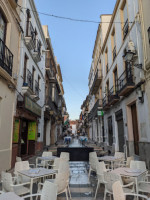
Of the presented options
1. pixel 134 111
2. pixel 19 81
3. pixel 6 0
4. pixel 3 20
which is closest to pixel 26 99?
pixel 19 81

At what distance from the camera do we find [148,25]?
802 cm

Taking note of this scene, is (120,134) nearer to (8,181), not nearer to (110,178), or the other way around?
(110,178)

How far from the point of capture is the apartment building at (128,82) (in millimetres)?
8445

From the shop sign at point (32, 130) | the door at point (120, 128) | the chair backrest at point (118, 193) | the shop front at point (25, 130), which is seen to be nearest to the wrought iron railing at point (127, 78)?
the door at point (120, 128)

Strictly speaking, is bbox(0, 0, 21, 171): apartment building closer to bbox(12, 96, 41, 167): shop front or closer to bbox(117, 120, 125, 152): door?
bbox(12, 96, 41, 167): shop front

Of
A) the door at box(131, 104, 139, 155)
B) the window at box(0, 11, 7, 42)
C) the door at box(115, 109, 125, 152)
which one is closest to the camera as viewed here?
the window at box(0, 11, 7, 42)

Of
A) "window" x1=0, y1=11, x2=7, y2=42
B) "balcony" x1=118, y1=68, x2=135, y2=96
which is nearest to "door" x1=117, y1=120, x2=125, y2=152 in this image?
"balcony" x1=118, y1=68, x2=135, y2=96

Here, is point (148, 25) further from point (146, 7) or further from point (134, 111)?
point (134, 111)

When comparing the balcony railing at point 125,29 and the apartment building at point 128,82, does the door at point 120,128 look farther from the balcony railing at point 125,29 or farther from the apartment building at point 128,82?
the balcony railing at point 125,29

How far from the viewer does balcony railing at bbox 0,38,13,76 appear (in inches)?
278

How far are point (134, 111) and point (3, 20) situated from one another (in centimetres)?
907

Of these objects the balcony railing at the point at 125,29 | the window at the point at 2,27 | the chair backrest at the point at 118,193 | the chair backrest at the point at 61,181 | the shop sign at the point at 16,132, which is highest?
the balcony railing at the point at 125,29

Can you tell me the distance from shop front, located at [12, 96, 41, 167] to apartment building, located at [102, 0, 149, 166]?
605cm

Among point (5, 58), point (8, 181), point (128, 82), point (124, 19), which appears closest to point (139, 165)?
point (8, 181)
